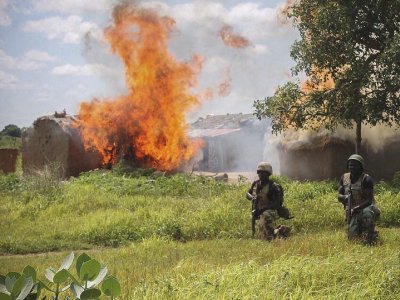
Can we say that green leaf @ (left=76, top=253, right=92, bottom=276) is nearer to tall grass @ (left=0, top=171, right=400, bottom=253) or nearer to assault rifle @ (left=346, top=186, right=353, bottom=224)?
assault rifle @ (left=346, top=186, right=353, bottom=224)

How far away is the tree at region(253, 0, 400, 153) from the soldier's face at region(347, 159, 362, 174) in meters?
5.30

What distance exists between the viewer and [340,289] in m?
5.28

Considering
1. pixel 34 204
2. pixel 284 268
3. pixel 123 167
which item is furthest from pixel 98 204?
pixel 284 268

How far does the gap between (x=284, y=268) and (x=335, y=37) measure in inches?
432

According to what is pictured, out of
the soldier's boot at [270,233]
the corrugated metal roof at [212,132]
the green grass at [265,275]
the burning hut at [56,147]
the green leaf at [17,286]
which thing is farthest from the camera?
the corrugated metal roof at [212,132]

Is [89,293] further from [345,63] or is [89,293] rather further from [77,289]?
[345,63]

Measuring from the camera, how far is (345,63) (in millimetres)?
15344

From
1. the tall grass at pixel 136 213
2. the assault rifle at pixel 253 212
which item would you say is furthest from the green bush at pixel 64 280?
the tall grass at pixel 136 213

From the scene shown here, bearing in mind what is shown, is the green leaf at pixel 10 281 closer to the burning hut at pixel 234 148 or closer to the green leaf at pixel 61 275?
the green leaf at pixel 61 275

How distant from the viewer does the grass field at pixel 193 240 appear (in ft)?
17.6

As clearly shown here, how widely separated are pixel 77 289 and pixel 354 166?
24.0 ft

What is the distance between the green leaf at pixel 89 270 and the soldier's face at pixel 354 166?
23.6 feet

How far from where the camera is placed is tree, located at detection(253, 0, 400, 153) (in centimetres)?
1438

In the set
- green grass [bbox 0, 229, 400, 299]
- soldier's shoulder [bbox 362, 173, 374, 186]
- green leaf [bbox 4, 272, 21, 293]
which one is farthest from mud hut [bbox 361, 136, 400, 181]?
green leaf [bbox 4, 272, 21, 293]
